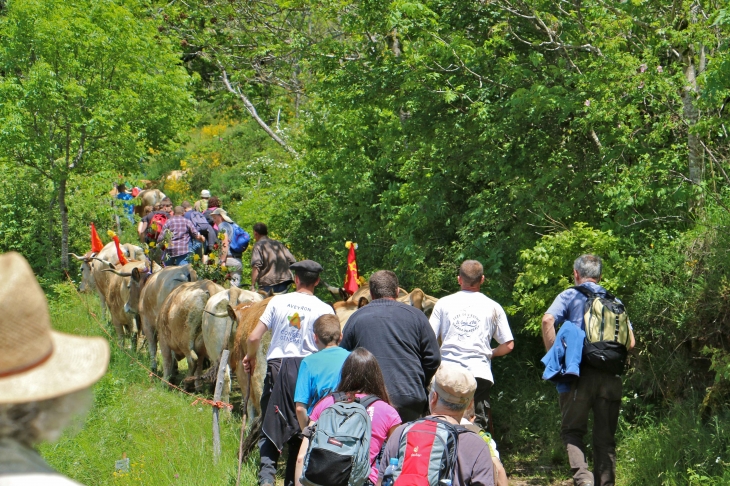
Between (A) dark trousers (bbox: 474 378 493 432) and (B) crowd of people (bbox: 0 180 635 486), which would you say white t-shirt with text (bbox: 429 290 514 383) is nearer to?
(B) crowd of people (bbox: 0 180 635 486)

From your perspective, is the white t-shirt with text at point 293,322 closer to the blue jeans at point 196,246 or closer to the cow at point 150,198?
the blue jeans at point 196,246

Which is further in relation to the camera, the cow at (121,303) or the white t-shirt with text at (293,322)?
the cow at (121,303)

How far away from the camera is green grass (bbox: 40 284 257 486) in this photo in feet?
26.3

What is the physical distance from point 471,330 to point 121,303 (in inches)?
384

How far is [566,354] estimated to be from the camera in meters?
7.07

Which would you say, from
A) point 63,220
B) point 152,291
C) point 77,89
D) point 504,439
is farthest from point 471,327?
point 63,220

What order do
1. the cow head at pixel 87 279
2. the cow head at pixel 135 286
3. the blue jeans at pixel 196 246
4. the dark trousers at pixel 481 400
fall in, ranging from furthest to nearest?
the cow head at pixel 87 279 → the blue jeans at pixel 196 246 → the cow head at pixel 135 286 → the dark trousers at pixel 481 400

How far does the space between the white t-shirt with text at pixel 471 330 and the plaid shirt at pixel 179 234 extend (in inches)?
339

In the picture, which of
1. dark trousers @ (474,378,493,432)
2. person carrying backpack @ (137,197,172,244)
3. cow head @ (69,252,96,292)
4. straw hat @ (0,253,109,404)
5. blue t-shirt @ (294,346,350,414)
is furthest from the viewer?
cow head @ (69,252,96,292)

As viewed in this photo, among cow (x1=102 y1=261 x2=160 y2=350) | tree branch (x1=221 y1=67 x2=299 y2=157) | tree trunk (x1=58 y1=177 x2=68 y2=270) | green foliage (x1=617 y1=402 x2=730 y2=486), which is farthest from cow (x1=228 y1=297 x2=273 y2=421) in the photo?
tree branch (x1=221 y1=67 x2=299 y2=157)

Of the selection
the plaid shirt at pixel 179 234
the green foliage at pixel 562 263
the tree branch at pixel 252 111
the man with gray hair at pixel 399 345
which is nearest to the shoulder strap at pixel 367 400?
the man with gray hair at pixel 399 345

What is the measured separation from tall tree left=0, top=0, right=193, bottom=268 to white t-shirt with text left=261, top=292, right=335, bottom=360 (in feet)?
40.2

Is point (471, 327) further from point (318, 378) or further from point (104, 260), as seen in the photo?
point (104, 260)

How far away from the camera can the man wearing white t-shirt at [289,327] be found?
7.23 m
